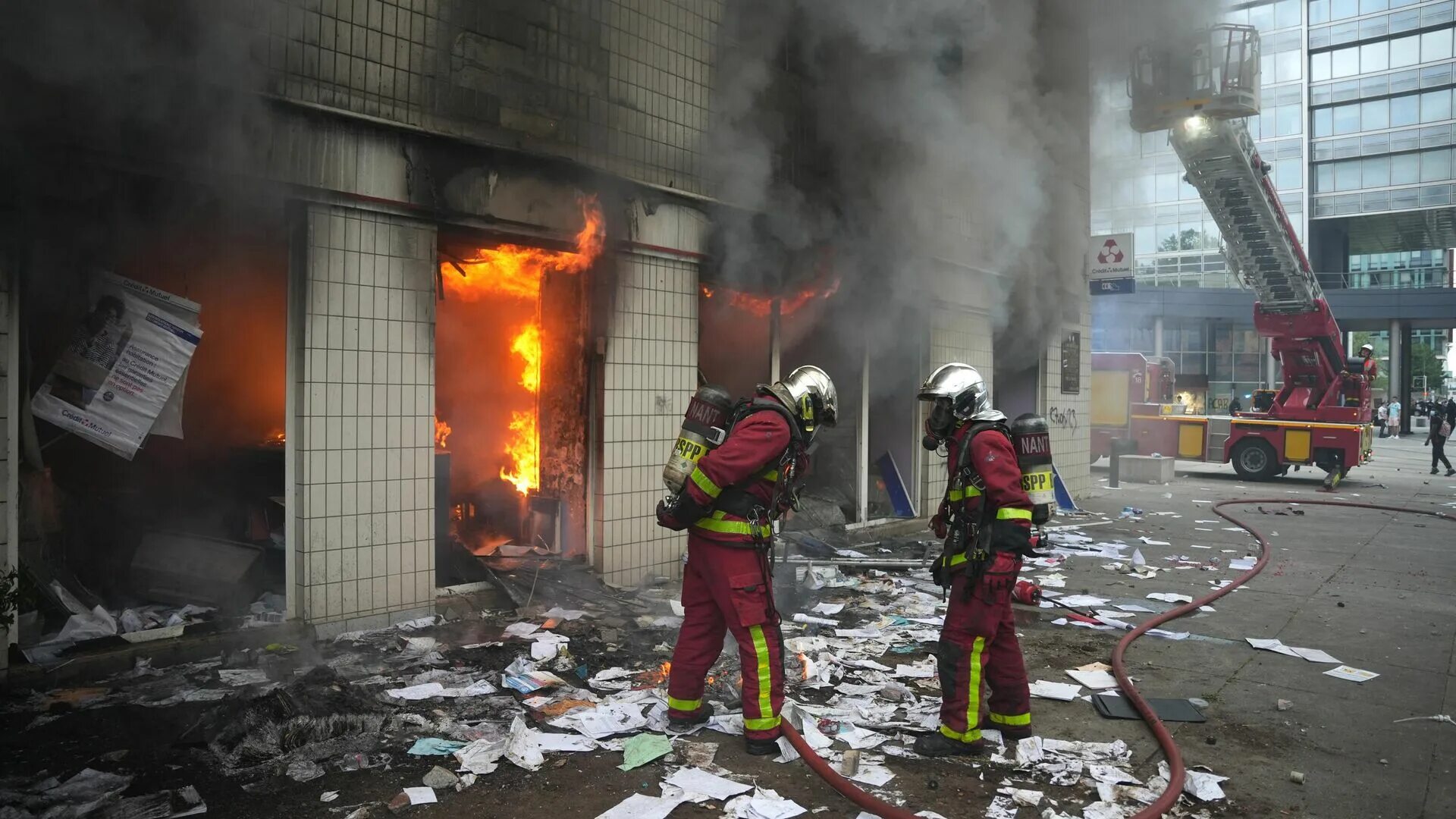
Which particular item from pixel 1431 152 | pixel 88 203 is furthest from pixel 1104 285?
pixel 1431 152

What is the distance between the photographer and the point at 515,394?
737 cm

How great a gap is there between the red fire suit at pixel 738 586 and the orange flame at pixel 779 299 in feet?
13.9

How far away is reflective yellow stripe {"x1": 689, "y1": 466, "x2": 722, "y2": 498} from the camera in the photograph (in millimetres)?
3867

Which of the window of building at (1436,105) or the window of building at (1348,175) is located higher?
the window of building at (1436,105)

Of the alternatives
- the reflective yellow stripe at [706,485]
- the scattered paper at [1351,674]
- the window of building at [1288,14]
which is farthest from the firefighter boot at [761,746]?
the window of building at [1288,14]

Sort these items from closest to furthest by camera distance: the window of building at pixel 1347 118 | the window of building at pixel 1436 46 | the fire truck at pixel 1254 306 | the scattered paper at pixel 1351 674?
the scattered paper at pixel 1351 674 < the fire truck at pixel 1254 306 < the window of building at pixel 1436 46 < the window of building at pixel 1347 118

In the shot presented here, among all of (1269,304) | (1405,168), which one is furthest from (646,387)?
(1405,168)

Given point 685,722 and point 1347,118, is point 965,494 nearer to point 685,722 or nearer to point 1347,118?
point 685,722

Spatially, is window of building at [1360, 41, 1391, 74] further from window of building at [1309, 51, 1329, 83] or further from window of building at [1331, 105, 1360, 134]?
window of building at [1331, 105, 1360, 134]

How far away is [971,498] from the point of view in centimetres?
411

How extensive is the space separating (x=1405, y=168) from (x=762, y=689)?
43.4m

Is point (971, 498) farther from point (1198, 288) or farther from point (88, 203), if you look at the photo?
point (1198, 288)

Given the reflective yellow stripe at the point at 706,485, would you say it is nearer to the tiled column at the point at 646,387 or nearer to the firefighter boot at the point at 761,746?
the firefighter boot at the point at 761,746

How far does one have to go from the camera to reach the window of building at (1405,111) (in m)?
34.8
